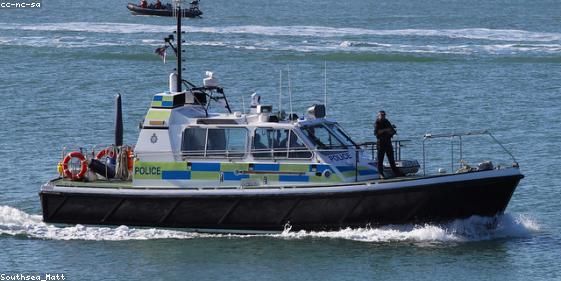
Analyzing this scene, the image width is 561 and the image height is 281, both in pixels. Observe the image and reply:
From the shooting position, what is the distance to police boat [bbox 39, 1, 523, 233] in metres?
21.9

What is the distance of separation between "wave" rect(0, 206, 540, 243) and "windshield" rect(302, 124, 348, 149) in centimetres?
153

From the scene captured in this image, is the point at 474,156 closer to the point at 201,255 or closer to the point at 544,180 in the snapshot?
the point at 544,180

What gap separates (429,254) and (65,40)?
43.7 metres

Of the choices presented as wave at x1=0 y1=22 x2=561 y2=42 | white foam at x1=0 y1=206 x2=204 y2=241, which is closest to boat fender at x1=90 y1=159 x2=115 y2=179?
white foam at x1=0 y1=206 x2=204 y2=241

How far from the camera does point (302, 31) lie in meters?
70.8

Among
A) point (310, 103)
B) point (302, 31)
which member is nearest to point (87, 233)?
point (310, 103)

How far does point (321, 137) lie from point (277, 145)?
0.81 m

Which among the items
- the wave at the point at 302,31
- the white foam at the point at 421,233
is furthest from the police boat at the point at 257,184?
the wave at the point at 302,31

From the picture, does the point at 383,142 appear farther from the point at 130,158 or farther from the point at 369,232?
the point at 130,158

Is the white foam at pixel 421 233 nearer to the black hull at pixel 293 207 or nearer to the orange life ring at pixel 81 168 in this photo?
the black hull at pixel 293 207

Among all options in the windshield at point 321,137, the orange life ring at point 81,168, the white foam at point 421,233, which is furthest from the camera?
the orange life ring at point 81,168

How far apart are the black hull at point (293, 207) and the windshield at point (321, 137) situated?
1106mm

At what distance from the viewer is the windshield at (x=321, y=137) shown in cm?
2248

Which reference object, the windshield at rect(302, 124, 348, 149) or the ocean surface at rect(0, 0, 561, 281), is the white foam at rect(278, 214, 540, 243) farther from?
the windshield at rect(302, 124, 348, 149)
